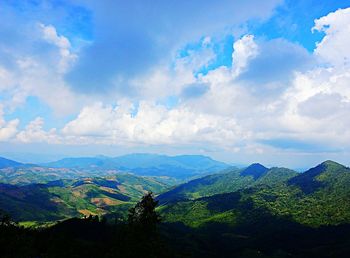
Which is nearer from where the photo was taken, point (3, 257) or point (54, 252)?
point (3, 257)

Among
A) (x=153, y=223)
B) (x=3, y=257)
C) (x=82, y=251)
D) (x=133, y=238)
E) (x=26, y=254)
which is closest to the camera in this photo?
(x=133, y=238)

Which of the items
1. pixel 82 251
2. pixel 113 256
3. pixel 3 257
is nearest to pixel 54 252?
pixel 82 251

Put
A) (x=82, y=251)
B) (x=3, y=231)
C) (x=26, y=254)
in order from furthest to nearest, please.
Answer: (x=82, y=251) → (x=3, y=231) → (x=26, y=254)

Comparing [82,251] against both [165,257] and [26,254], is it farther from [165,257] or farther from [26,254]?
[165,257]

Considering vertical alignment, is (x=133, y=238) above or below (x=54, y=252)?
above

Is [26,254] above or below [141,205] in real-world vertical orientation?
below

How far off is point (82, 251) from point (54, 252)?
21.4 metres

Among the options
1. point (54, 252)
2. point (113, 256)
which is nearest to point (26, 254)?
point (54, 252)

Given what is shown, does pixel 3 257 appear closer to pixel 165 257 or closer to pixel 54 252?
pixel 54 252

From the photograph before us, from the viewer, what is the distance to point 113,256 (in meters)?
88.8

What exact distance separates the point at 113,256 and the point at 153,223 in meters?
13.4

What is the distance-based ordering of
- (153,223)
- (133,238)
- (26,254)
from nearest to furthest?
(133,238) < (153,223) < (26,254)

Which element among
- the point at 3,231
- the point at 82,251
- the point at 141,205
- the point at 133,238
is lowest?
the point at 82,251

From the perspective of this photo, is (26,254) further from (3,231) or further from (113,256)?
(113,256)
